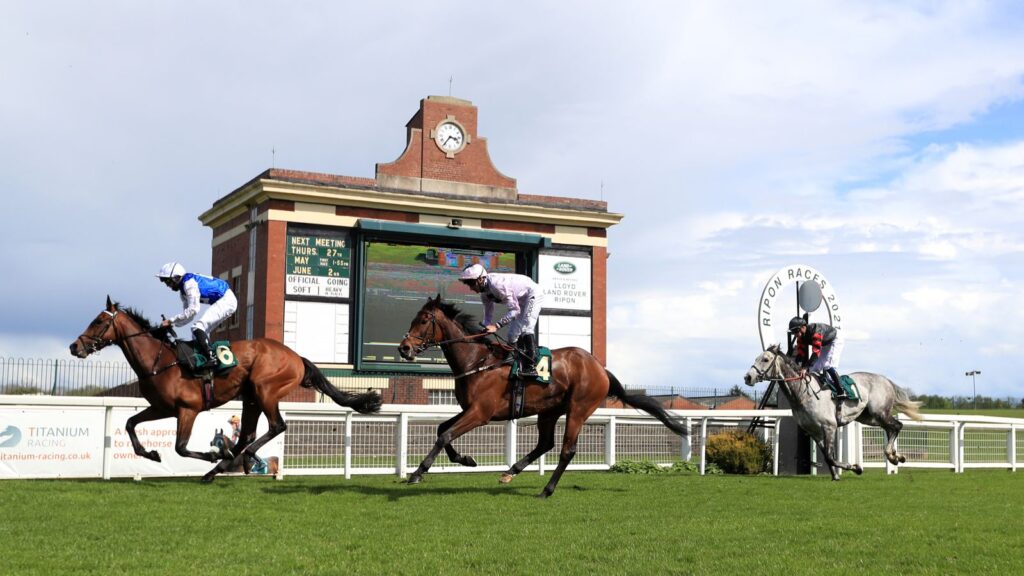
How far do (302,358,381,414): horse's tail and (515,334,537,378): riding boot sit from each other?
1.87 meters

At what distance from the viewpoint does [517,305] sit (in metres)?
9.98

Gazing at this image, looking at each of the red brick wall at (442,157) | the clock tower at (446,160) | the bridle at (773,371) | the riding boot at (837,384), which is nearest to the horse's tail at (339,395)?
the bridle at (773,371)

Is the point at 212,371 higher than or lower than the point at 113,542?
higher

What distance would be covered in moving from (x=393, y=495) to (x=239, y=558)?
3.40 meters

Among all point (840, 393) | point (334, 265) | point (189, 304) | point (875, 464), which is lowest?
point (875, 464)

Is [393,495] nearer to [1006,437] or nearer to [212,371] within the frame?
[212,371]

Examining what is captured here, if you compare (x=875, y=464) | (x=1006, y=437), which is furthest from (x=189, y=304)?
(x=1006, y=437)

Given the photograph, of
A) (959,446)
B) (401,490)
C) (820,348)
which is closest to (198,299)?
(401,490)

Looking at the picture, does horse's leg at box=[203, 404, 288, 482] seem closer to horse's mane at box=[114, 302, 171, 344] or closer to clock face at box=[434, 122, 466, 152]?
horse's mane at box=[114, 302, 171, 344]

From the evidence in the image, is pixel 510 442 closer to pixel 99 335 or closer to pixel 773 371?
pixel 773 371

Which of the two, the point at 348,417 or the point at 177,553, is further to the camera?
the point at 348,417

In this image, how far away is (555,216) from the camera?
3281 centimetres

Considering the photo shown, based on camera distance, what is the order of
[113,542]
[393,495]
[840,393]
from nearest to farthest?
[113,542] < [393,495] < [840,393]

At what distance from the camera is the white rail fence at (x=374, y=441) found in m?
10.9
